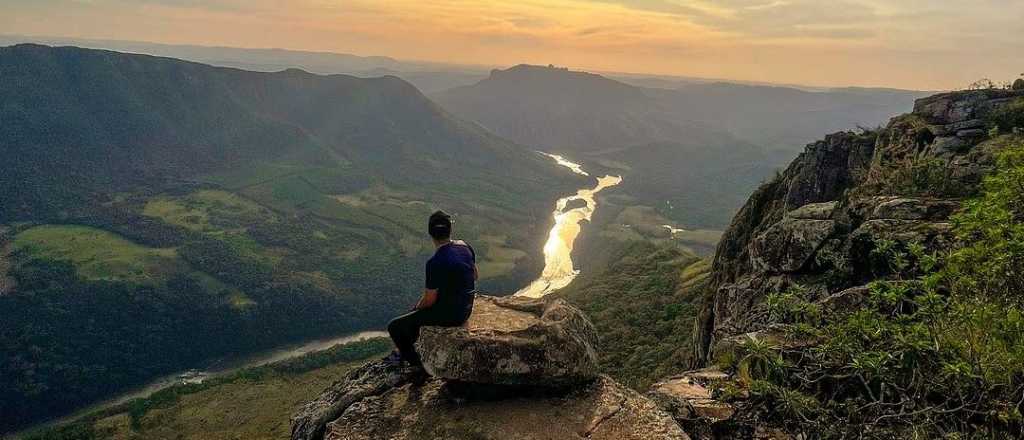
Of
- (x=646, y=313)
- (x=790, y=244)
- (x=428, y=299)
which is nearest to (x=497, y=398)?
(x=428, y=299)

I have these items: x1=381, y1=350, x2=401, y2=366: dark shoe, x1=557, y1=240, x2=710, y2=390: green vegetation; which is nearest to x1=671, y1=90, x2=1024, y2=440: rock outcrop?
x1=381, y1=350, x2=401, y2=366: dark shoe

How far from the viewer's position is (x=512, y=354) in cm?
1185

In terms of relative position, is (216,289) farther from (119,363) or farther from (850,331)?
(850,331)

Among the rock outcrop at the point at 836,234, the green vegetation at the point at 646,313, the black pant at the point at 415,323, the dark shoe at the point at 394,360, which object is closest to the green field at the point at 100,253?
the green vegetation at the point at 646,313

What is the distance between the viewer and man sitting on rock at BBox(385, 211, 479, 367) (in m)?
12.3

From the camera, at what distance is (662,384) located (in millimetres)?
15008

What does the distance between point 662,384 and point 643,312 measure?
48.8 m

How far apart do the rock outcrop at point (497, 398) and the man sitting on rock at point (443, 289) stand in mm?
403

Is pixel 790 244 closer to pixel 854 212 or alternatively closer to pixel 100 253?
pixel 854 212

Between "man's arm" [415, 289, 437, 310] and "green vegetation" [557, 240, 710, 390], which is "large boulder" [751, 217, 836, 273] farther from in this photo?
"man's arm" [415, 289, 437, 310]

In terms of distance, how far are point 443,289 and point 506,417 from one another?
11.0 feet

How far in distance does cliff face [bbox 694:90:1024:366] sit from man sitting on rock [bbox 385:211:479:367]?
980 centimetres

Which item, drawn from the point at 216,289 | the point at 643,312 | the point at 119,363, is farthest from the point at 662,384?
the point at 216,289

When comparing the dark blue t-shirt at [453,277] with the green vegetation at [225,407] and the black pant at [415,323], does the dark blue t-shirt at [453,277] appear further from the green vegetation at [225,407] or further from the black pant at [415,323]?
the green vegetation at [225,407]
